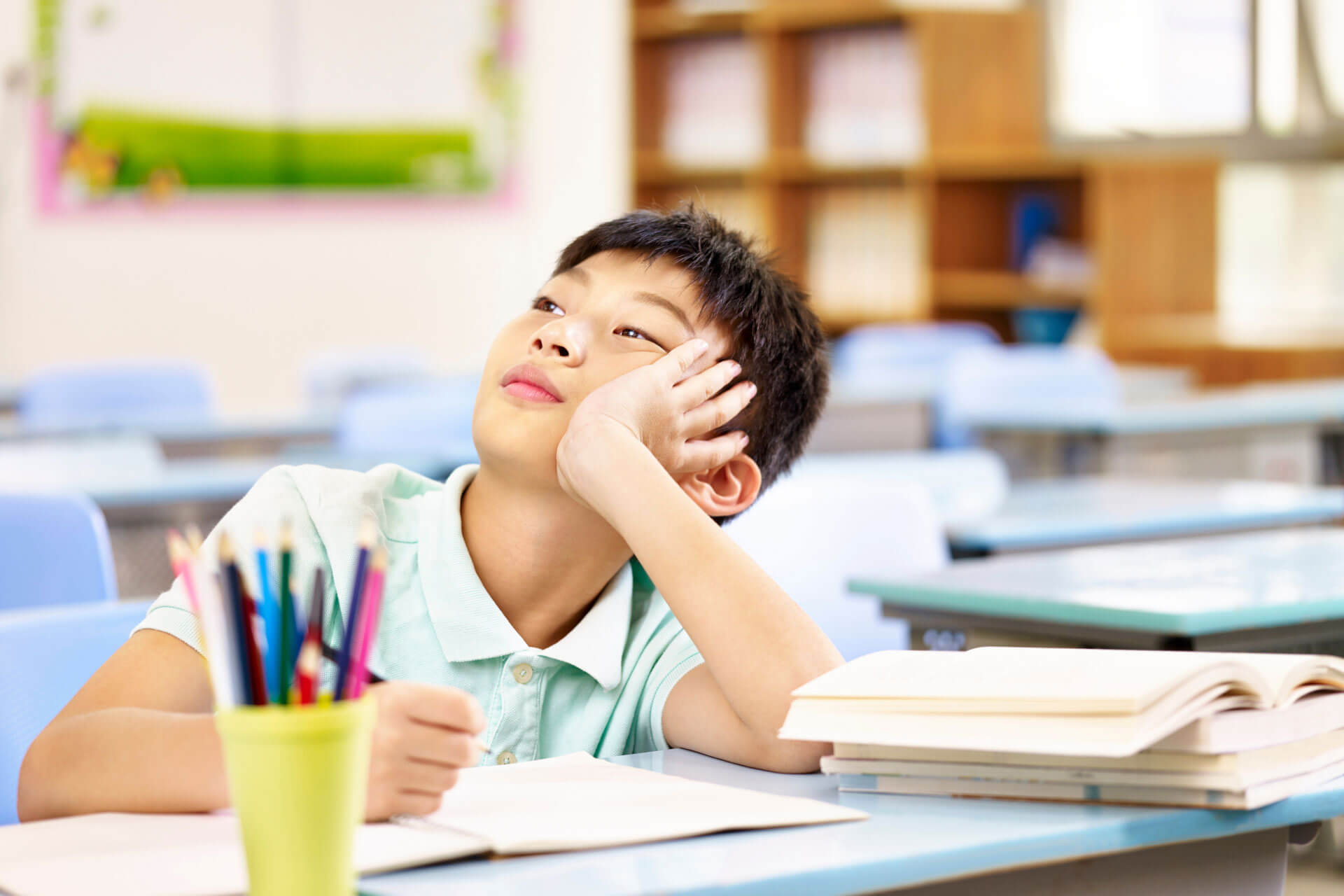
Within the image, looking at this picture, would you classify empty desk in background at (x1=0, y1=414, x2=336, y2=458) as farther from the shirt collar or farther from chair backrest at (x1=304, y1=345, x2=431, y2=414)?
the shirt collar

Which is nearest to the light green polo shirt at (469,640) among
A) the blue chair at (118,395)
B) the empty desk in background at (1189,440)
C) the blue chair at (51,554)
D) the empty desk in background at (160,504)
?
the blue chair at (51,554)

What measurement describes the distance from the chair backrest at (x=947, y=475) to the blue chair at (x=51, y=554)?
42.1 inches

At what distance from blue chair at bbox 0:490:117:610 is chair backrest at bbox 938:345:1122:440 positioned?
8.92ft

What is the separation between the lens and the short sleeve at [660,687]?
1.17 metres

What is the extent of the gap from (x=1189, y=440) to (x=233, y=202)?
140 inches

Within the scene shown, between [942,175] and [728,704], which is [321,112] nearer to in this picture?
[942,175]

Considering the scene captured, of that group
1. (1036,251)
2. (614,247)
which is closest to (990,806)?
(614,247)

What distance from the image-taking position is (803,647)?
3.51ft

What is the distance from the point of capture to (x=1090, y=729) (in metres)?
0.87

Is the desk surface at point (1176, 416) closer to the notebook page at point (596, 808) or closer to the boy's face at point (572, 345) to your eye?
the boy's face at point (572, 345)

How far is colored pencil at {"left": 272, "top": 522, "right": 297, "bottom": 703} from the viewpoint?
2.13ft

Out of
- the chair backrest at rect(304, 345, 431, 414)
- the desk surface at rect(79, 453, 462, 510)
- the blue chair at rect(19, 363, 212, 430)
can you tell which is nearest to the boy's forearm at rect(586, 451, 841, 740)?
the desk surface at rect(79, 453, 462, 510)

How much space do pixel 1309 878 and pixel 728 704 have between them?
2.13m

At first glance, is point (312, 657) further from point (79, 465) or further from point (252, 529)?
point (79, 465)
